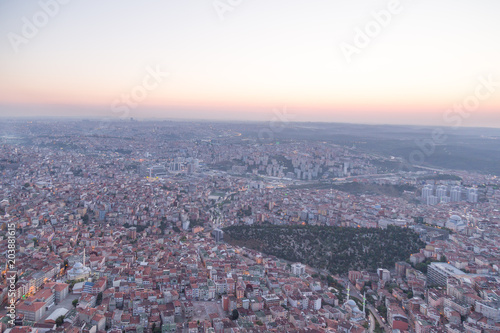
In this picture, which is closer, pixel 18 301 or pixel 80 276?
pixel 18 301

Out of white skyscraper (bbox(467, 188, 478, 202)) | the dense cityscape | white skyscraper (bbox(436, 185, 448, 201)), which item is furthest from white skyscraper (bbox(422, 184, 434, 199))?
white skyscraper (bbox(467, 188, 478, 202))

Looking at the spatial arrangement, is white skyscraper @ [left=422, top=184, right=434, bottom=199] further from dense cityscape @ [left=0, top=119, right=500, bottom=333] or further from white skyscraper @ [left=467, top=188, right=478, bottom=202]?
white skyscraper @ [left=467, top=188, right=478, bottom=202]

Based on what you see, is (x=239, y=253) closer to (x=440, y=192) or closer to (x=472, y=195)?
(x=440, y=192)

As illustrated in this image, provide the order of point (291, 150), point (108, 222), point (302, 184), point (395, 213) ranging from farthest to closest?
point (291, 150) < point (302, 184) < point (395, 213) < point (108, 222)

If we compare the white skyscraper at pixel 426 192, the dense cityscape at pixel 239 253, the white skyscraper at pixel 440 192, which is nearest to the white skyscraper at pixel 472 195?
the dense cityscape at pixel 239 253

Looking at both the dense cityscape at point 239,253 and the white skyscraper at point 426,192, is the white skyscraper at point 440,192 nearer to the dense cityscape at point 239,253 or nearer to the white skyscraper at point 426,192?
the dense cityscape at point 239,253

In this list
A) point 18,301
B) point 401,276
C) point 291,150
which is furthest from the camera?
point 291,150

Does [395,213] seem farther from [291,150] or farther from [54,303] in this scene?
[291,150]

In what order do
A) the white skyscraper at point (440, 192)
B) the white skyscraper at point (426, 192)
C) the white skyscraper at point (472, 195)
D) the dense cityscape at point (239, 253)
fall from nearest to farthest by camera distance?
1. the dense cityscape at point (239, 253)
2. the white skyscraper at point (472, 195)
3. the white skyscraper at point (440, 192)
4. the white skyscraper at point (426, 192)

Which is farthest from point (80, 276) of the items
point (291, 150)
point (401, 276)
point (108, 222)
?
point (291, 150)
